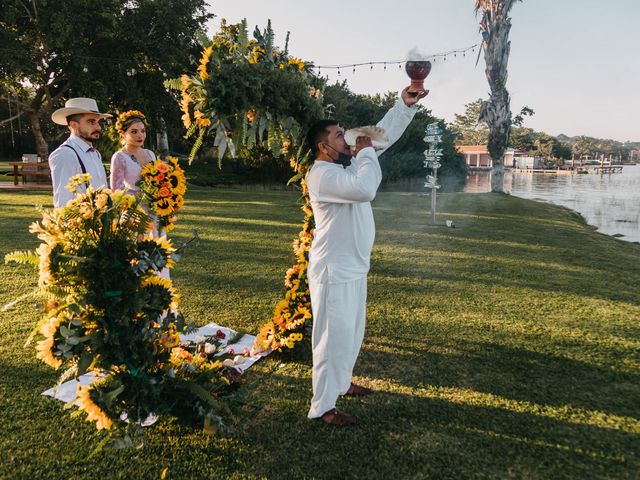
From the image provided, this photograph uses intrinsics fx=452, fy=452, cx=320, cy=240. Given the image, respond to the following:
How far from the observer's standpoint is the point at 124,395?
2.68 meters

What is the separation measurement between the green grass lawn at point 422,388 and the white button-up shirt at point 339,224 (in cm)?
115

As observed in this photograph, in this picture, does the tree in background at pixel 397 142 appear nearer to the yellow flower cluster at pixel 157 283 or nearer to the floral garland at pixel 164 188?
the floral garland at pixel 164 188

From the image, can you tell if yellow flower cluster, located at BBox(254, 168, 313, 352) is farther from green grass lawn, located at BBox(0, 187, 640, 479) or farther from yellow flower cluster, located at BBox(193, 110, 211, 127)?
yellow flower cluster, located at BBox(193, 110, 211, 127)

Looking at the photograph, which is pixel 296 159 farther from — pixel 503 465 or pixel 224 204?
pixel 224 204

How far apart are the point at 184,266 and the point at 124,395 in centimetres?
525

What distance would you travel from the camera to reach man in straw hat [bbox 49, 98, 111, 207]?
13.3 feet

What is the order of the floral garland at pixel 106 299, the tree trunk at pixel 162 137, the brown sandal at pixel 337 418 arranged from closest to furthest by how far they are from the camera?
the floral garland at pixel 106 299 → the brown sandal at pixel 337 418 → the tree trunk at pixel 162 137

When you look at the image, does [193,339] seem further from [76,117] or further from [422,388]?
[76,117]

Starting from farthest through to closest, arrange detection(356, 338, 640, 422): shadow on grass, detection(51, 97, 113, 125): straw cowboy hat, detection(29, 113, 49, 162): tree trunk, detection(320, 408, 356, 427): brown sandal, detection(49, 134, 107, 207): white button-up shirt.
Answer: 1. detection(29, 113, 49, 162): tree trunk
2. detection(51, 97, 113, 125): straw cowboy hat
3. detection(49, 134, 107, 207): white button-up shirt
4. detection(356, 338, 640, 422): shadow on grass
5. detection(320, 408, 356, 427): brown sandal

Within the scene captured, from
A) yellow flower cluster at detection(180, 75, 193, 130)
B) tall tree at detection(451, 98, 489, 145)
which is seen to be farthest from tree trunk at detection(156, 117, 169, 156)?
tall tree at detection(451, 98, 489, 145)

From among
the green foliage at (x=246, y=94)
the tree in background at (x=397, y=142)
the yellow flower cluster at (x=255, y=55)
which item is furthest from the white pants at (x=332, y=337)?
the tree in background at (x=397, y=142)

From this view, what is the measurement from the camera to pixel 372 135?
336 cm

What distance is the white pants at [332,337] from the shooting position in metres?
3.15

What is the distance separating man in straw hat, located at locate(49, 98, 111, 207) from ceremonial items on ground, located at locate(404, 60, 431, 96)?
289 centimetres
